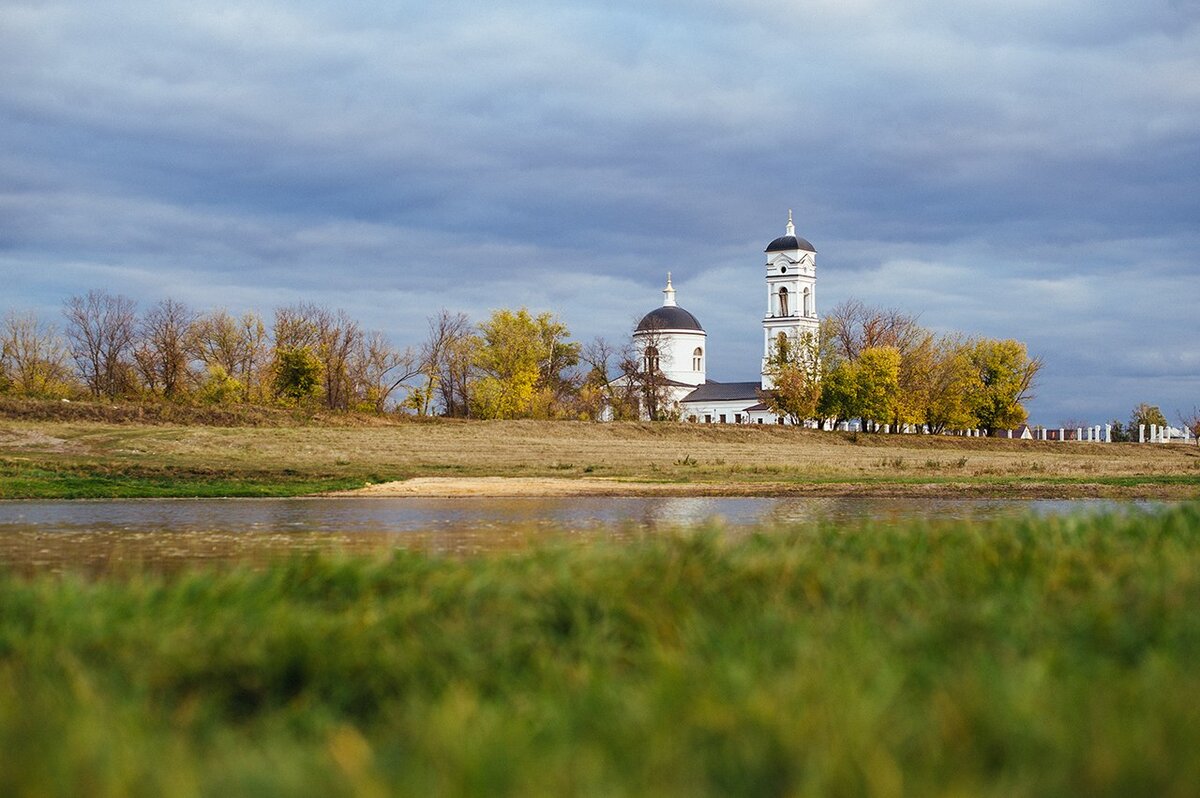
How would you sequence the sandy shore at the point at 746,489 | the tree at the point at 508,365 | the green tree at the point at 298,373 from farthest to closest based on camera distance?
the tree at the point at 508,365 → the green tree at the point at 298,373 → the sandy shore at the point at 746,489

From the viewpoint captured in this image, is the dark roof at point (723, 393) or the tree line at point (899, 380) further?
the dark roof at point (723, 393)

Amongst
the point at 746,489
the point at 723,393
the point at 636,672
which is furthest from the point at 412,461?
the point at 723,393

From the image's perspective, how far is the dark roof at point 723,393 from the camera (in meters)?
180

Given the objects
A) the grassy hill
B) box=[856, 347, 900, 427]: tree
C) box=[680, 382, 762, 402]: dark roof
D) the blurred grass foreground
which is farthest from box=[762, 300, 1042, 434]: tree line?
the blurred grass foreground

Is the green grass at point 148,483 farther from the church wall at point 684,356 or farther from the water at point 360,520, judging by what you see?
the church wall at point 684,356

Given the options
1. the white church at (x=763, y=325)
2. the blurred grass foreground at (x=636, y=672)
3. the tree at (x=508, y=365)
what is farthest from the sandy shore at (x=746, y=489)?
the white church at (x=763, y=325)

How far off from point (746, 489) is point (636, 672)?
1101 inches

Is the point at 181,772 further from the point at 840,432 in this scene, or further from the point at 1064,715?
the point at 840,432

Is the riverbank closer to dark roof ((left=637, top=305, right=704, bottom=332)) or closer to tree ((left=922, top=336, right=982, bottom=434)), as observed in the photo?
tree ((left=922, top=336, right=982, bottom=434))

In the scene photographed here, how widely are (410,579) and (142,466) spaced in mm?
29673

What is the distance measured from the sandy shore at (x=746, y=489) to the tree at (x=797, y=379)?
64699 mm

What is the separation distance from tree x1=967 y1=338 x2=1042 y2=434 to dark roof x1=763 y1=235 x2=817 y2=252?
73.8m

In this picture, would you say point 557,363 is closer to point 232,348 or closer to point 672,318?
point 232,348

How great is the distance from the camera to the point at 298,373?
227ft
